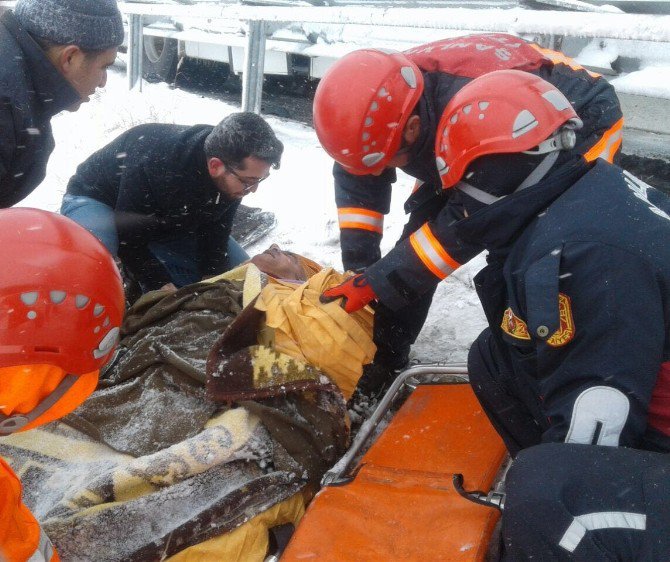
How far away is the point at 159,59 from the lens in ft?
31.0

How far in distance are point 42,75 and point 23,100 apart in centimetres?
15

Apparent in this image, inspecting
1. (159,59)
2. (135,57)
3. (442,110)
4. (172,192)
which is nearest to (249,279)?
(172,192)

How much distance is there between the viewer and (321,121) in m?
2.46

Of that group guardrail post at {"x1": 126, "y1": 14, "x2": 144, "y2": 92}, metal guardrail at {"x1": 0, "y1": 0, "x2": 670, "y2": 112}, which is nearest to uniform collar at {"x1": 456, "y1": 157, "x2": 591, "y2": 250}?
metal guardrail at {"x1": 0, "y1": 0, "x2": 670, "y2": 112}

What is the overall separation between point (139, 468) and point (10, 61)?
1.52 metres

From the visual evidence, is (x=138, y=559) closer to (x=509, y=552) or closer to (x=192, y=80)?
(x=509, y=552)

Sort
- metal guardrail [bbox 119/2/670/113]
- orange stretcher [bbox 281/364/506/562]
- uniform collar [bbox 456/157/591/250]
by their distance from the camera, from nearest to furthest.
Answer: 1. uniform collar [bbox 456/157/591/250]
2. orange stretcher [bbox 281/364/506/562]
3. metal guardrail [bbox 119/2/670/113]

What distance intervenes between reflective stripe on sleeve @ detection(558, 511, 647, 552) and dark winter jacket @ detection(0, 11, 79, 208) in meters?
2.21

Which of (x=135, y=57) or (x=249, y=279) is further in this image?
(x=135, y=57)

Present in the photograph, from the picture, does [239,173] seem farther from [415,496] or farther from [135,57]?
[135,57]

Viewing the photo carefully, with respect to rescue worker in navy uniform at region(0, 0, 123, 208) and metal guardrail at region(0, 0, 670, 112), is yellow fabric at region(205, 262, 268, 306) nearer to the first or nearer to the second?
rescue worker in navy uniform at region(0, 0, 123, 208)

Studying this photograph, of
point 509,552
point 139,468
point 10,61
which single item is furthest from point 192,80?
point 509,552

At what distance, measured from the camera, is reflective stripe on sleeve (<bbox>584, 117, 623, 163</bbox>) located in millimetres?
2492

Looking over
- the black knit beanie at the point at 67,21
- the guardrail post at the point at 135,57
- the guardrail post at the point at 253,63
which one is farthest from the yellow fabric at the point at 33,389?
the guardrail post at the point at 135,57
